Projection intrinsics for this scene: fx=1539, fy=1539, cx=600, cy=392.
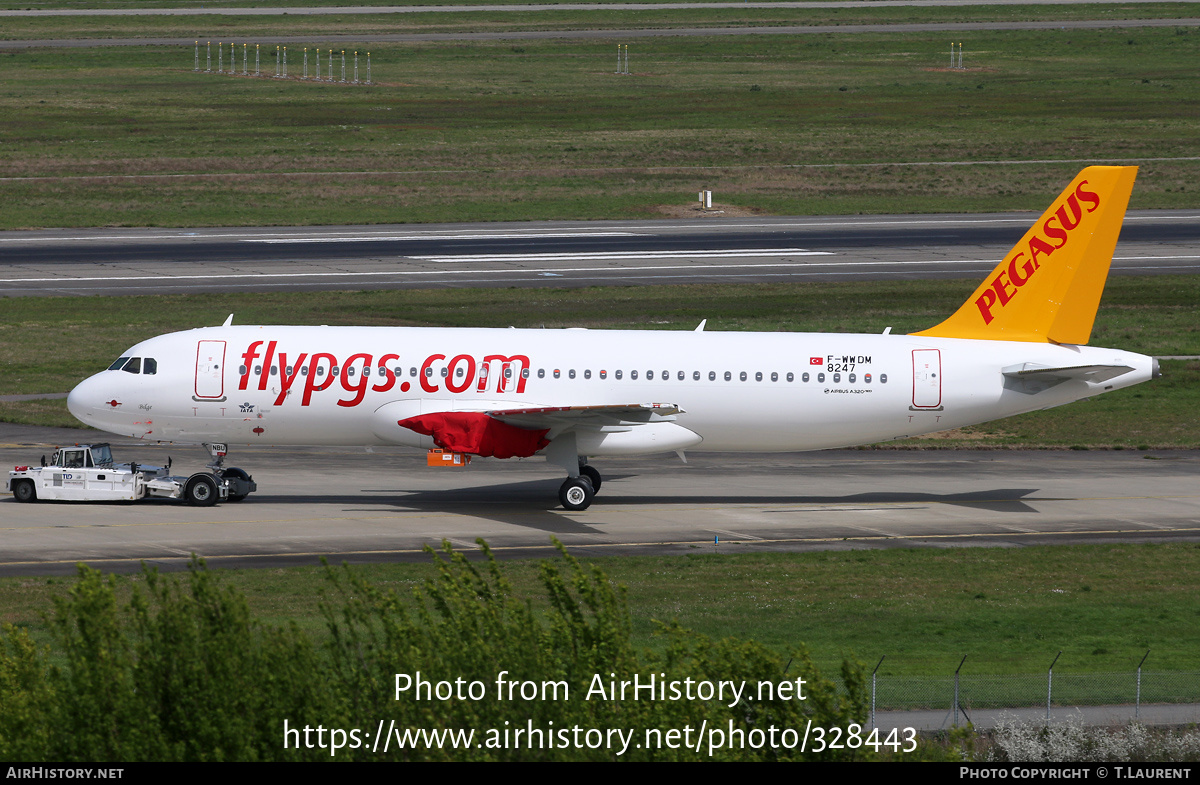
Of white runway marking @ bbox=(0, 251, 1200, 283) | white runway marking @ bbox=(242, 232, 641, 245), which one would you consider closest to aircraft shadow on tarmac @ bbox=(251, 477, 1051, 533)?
white runway marking @ bbox=(0, 251, 1200, 283)

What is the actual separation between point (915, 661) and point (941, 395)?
662 inches

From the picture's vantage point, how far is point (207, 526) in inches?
1732

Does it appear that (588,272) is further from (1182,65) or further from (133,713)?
(1182,65)

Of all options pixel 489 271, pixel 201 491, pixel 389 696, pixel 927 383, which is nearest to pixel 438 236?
pixel 489 271

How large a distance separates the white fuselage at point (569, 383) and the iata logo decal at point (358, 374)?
0.04 m

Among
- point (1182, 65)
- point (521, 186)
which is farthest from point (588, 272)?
point (1182, 65)

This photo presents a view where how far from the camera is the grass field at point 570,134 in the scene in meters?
112

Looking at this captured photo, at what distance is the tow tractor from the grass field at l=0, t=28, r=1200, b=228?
61.0 metres

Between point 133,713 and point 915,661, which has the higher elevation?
point 133,713

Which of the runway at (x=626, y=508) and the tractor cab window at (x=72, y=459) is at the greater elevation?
the tractor cab window at (x=72, y=459)

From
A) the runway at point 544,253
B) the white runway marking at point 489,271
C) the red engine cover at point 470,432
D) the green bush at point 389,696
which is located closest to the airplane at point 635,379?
the red engine cover at point 470,432

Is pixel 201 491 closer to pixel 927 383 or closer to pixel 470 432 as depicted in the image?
pixel 470 432

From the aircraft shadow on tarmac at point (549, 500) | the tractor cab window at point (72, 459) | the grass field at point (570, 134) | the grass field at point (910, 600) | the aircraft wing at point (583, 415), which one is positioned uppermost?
the grass field at point (570, 134)

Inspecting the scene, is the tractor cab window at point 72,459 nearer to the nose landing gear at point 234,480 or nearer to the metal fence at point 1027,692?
the nose landing gear at point 234,480
